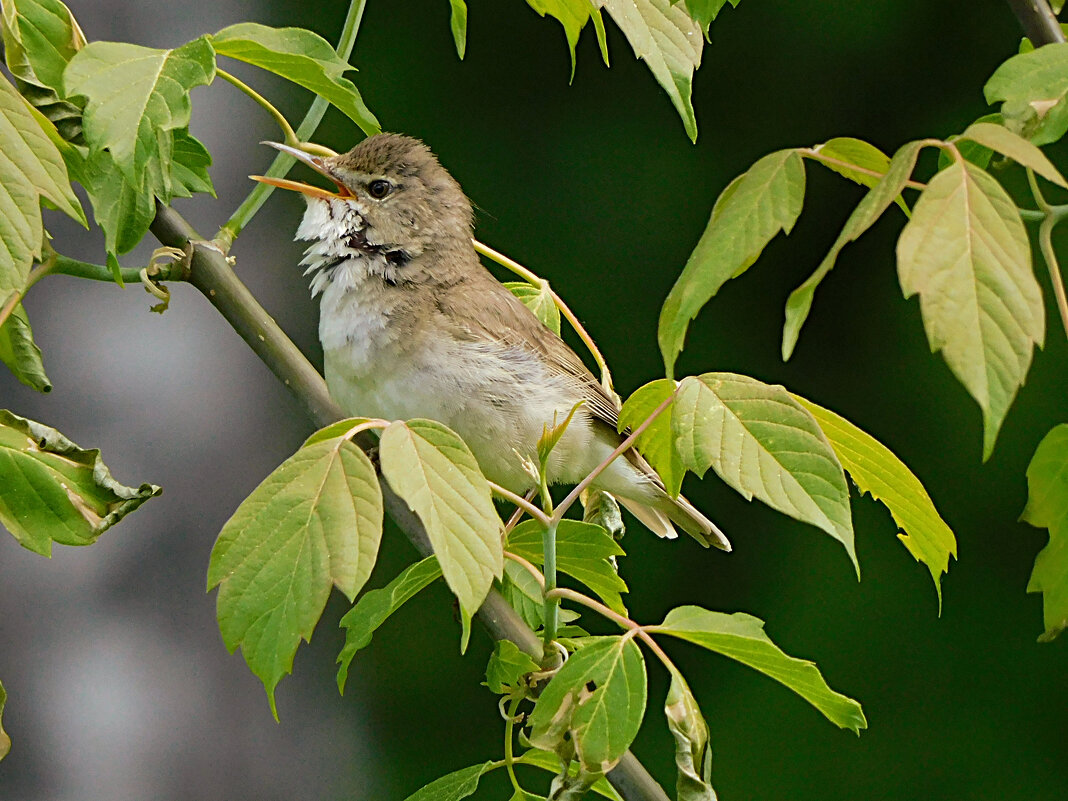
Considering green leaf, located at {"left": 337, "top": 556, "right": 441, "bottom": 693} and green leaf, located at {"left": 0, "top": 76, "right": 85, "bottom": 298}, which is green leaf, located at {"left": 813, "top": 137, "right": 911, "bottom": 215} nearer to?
green leaf, located at {"left": 337, "top": 556, "right": 441, "bottom": 693}

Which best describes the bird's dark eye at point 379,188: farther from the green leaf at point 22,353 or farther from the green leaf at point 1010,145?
the green leaf at point 1010,145

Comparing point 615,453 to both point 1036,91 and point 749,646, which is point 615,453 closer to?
point 749,646

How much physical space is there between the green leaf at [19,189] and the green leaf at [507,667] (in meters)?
0.55

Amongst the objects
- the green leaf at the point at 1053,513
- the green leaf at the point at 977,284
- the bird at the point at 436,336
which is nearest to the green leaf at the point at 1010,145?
the green leaf at the point at 977,284

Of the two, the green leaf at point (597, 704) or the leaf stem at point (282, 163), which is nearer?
the green leaf at point (597, 704)

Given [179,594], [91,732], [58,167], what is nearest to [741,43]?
[179,594]

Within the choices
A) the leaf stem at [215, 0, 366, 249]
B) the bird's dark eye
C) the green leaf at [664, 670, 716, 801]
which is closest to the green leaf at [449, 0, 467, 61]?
the leaf stem at [215, 0, 366, 249]

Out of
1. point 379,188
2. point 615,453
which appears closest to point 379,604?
point 615,453

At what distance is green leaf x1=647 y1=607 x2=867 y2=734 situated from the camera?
1.11 meters

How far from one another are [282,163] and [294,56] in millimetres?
289

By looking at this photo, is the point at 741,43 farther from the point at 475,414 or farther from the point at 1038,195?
the point at 1038,195

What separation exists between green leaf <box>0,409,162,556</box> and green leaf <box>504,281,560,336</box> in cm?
59

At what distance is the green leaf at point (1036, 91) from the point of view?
3.48 feet

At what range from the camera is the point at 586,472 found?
226cm
